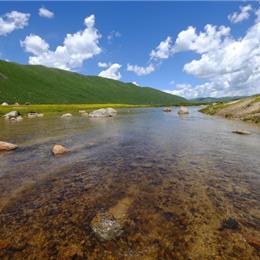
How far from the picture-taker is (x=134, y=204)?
11820mm

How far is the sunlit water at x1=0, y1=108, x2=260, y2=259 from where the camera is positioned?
855 cm

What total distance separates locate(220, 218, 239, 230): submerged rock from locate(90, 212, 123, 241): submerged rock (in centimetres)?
432

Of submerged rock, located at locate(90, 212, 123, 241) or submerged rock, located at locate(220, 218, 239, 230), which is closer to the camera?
submerged rock, located at locate(90, 212, 123, 241)

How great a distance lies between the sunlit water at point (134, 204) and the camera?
8547 mm

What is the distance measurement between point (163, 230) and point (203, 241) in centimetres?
157

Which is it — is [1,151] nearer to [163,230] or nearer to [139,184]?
[139,184]

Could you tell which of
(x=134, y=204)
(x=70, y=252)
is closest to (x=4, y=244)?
(x=70, y=252)

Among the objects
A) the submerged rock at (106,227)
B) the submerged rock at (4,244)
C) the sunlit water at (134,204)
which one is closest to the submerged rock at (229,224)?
the sunlit water at (134,204)

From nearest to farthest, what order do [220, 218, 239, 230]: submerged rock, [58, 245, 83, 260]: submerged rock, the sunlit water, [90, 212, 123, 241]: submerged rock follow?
[58, 245, 83, 260]: submerged rock
the sunlit water
[90, 212, 123, 241]: submerged rock
[220, 218, 239, 230]: submerged rock

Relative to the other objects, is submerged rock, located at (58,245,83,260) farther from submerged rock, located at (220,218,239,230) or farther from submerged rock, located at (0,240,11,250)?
submerged rock, located at (220,218,239,230)

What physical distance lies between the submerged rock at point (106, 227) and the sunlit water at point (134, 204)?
221 millimetres

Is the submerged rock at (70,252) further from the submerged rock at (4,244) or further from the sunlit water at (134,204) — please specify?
the submerged rock at (4,244)

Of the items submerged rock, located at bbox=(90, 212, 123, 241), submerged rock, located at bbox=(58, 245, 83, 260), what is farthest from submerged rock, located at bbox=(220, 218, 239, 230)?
submerged rock, located at bbox=(58, 245, 83, 260)

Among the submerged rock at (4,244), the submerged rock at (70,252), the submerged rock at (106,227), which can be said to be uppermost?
the submerged rock at (106,227)
